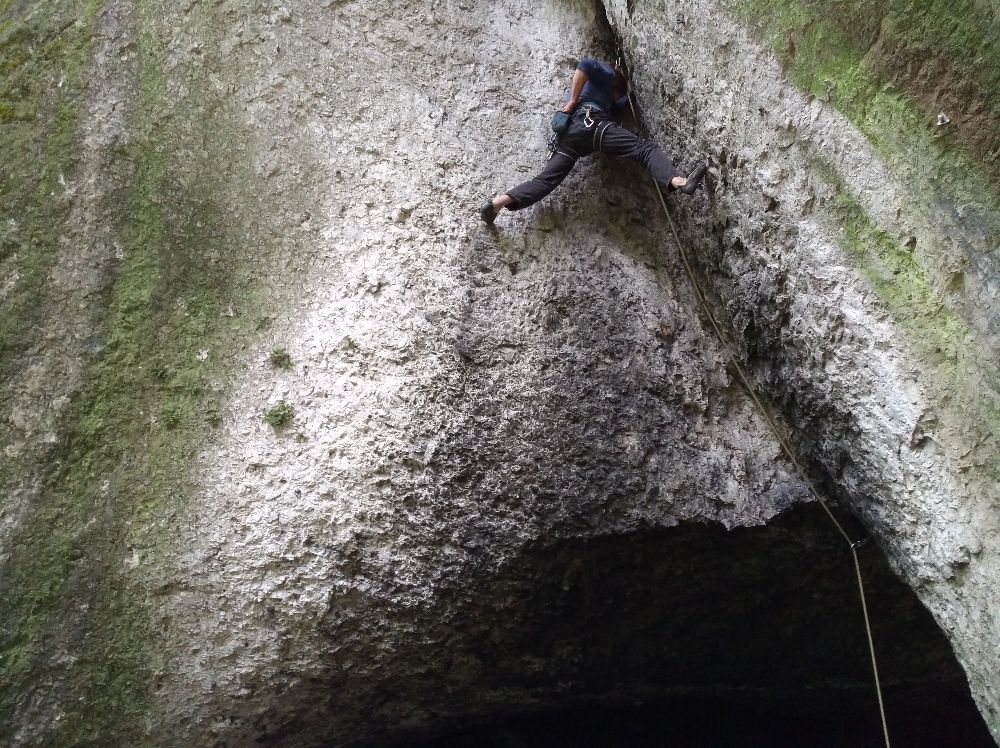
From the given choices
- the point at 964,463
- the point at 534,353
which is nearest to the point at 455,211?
the point at 534,353

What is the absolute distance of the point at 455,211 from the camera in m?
4.37

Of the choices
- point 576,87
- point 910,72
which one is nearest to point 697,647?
point 910,72

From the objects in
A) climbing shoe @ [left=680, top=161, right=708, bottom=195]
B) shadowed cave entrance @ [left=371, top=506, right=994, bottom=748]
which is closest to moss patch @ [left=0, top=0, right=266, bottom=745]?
shadowed cave entrance @ [left=371, top=506, right=994, bottom=748]

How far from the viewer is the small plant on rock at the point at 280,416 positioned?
13.3 feet

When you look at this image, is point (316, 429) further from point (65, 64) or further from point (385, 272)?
point (65, 64)

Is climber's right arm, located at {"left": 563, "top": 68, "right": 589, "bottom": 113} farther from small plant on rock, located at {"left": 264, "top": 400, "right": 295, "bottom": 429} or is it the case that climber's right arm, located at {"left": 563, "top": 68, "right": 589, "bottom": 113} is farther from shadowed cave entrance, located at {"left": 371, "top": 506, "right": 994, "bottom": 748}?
shadowed cave entrance, located at {"left": 371, "top": 506, "right": 994, "bottom": 748}

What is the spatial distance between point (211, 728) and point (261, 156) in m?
3.10

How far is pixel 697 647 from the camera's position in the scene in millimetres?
4566

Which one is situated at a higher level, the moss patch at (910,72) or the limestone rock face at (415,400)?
the moss patch at (910,72)

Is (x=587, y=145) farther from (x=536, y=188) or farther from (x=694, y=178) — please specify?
(x=694, y=178)

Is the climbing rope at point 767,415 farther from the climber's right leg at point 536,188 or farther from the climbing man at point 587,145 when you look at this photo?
the climber's right leg at point 536,188

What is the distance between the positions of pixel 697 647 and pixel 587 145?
2948mm

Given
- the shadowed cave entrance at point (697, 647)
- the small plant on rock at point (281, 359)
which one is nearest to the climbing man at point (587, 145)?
the small plant on rock at point (281, 359)

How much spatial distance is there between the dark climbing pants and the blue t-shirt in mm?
153
